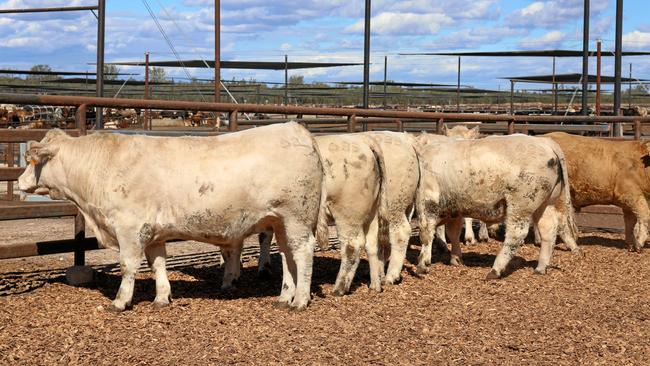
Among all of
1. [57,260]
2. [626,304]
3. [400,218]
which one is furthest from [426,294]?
[57,260]

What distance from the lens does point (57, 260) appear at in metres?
9.70

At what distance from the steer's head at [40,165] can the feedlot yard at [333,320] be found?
94 centimetres

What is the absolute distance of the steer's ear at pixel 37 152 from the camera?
742 cm

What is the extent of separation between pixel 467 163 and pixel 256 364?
15.3 feet

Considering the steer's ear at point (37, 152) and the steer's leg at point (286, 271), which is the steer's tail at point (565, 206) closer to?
the steer's leg at point (286, 271)

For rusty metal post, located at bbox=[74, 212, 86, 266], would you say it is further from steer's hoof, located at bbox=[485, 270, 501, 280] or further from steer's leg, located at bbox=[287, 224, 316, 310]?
steer's hoof, located at bbox=[485, 270, 501, 280]

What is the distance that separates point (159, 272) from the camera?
7406 mm

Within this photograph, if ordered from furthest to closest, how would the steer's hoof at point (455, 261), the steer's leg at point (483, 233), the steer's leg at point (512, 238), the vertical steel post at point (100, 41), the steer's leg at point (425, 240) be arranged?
the steer's leg at point (483, 233) → the vertical steel post at point (100, 41) → the steer's hoof at point (455, 261) → the steer's leg at point (425, 240) → the steer's leg at point (512, 238)

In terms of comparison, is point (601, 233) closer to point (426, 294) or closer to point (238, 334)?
point (426, 294)

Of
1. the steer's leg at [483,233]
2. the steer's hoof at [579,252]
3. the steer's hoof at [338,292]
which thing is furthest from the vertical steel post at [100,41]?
the steer's hoof at [579,252]

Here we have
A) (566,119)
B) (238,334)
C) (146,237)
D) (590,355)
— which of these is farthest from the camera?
(566,119)

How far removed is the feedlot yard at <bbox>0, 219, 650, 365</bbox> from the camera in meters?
5.80

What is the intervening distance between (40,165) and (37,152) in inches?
5.7

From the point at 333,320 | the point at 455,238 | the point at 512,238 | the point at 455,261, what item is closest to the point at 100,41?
the point at 455,238
